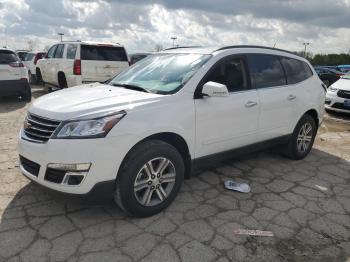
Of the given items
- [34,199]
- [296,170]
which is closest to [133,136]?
[34,199]

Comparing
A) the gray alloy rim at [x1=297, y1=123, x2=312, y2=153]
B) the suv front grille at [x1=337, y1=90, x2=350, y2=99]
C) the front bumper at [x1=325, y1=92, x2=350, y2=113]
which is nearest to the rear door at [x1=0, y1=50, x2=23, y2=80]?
the gray alloy rim at [x1=297, y1=123, x2=312, y2=153]

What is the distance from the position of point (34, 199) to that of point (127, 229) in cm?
124

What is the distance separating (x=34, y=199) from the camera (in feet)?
12.5

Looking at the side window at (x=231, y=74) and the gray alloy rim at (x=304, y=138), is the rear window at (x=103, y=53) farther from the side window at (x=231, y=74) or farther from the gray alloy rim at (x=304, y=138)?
the side window at (x=231, y=74)

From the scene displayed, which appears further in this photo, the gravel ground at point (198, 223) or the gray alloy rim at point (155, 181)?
the gray alloy rim at point (155, 181)

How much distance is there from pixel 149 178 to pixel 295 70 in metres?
3.19

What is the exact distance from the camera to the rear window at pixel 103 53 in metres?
10.1

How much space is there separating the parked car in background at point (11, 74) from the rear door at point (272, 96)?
772 cm

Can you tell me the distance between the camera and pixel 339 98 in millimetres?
9367

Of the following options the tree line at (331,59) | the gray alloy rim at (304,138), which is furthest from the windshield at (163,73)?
the tree line at (331,59)

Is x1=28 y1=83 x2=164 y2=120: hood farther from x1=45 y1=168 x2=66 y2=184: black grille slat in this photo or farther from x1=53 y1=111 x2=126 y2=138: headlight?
x1=45 y1=168 x2=66 y2=184: black grille slat

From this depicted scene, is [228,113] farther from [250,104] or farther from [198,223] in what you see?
[198,223]

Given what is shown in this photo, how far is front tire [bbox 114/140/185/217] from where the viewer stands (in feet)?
10.6

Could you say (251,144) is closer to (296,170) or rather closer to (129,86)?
(296,170)
